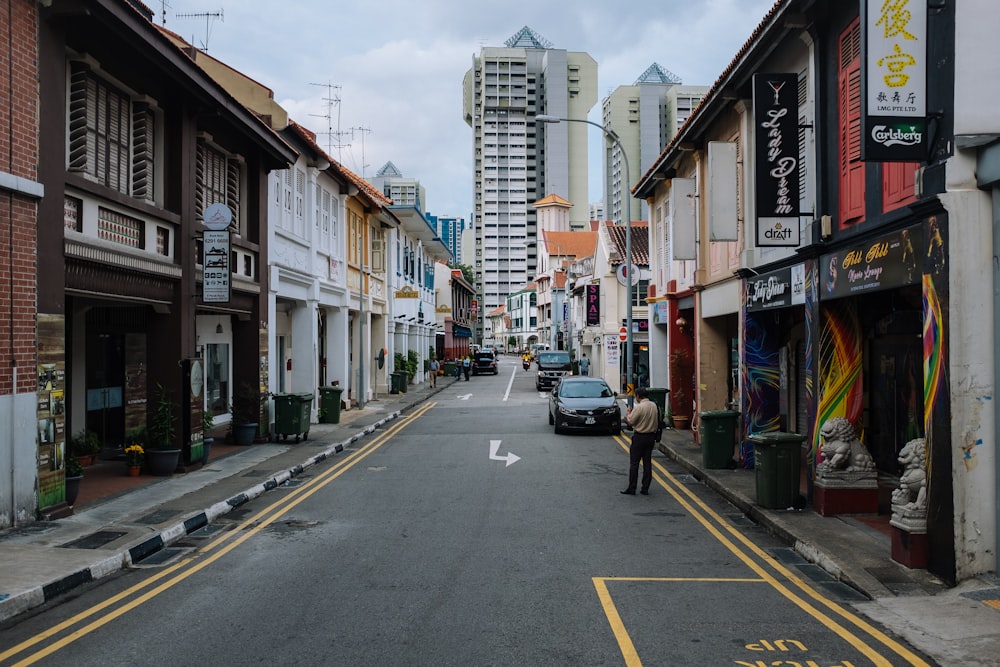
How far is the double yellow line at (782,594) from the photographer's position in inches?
236

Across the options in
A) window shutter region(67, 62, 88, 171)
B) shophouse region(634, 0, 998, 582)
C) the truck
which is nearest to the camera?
shophouse region(634, 0, 998, 582)

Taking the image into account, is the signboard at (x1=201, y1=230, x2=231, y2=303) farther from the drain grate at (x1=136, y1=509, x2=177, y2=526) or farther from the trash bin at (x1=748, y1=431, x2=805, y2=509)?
the trash bin at (x1=748, y1=431, x2=805, y2=509)

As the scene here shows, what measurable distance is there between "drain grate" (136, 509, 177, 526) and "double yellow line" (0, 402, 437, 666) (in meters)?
0.89

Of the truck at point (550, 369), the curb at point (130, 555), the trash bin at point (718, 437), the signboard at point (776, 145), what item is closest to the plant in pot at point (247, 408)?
the curb at point (130, 555)

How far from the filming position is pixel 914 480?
8.17m

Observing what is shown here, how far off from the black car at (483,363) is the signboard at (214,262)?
47.2 meters

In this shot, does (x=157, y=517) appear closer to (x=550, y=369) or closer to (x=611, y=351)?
(x=611, y=351)

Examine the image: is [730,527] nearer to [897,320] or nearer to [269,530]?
[897,320]

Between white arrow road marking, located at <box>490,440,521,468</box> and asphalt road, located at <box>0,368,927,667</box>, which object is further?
white arrow road marking, located at <box>490,440,521,468</box>

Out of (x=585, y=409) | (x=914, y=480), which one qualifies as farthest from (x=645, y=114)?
(x=914, y=480)

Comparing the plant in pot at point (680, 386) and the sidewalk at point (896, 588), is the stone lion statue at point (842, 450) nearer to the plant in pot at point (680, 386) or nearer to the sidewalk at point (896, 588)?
the sidewalk at point (896, 588)

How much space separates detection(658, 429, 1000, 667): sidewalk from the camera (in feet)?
20.2

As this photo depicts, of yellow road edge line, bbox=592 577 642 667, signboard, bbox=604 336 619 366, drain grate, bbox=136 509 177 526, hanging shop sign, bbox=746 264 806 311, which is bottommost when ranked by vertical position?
yellow road edge line, bbox=592 577 642 667

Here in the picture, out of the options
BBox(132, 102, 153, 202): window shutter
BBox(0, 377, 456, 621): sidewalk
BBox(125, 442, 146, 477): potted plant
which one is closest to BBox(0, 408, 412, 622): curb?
BBox(0, 377, 456, 621): sidewalk
